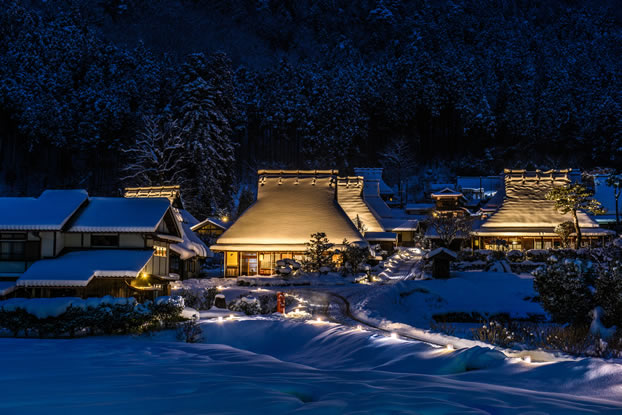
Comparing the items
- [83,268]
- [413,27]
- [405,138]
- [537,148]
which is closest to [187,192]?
A: [83,268]

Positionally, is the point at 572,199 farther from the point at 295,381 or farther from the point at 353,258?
the point at 295,381

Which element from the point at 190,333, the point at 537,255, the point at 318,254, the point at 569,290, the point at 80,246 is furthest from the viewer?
the point at 537,255

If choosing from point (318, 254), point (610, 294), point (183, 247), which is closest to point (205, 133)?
point (183, 247)

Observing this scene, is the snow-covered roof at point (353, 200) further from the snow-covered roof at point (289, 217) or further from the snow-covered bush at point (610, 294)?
the snow-covered bush at point (610, 294)

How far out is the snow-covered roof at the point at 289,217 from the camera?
39.0 meters

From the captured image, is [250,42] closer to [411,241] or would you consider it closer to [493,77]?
[493,77]

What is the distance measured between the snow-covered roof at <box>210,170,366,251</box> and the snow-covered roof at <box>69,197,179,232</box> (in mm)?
11155

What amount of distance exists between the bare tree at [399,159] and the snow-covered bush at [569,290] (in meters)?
73.6

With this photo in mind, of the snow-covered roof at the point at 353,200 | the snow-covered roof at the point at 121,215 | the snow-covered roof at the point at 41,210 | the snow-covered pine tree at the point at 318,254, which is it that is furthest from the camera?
the snow-covered roof at the point at 353,200

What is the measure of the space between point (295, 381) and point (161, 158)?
52555 millimetres

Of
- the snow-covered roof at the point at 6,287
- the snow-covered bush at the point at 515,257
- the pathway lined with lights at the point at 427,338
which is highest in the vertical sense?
the snow-covered bush at the point at 515,257

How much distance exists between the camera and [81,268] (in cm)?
2362

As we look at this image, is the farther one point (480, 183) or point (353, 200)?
point (480, 183)

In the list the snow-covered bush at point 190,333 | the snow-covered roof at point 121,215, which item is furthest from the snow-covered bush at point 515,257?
the snow-covered bush at point 190,333
